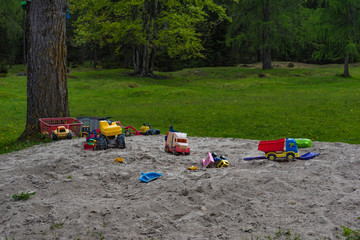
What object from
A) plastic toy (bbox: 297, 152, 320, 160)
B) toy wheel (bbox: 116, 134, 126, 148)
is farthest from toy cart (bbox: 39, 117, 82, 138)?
plastic toy (bbox: 297, 152, 320, 160)

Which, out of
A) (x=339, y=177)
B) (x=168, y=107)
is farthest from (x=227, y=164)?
(x=168, y=107)

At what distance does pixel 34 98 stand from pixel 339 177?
24.0 ft

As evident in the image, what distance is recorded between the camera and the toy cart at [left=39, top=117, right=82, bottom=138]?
908 cm

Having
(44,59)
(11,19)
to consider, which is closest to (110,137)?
(44,59)

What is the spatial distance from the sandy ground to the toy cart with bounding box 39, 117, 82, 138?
6.55ft

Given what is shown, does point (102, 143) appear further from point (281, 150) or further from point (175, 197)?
point (281, 150)

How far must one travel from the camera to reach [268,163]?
6.47 m

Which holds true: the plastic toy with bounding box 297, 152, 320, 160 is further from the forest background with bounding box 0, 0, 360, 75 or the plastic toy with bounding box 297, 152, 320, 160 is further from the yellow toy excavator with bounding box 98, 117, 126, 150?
the forest background with bounding box 0, 0, 360, 75

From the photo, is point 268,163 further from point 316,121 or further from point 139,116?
point 139,116

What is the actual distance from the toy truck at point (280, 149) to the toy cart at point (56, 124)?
195 inches

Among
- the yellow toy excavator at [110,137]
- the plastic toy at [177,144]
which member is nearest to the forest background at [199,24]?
the yellow toy excavator at [110,137]

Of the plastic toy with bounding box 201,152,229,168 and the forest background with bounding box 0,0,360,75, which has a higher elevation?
the forest background with bounding box 0,0,360,75

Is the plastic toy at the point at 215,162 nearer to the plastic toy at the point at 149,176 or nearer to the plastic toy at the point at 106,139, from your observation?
the plastic toy at the point at 149,176

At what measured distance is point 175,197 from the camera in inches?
188
